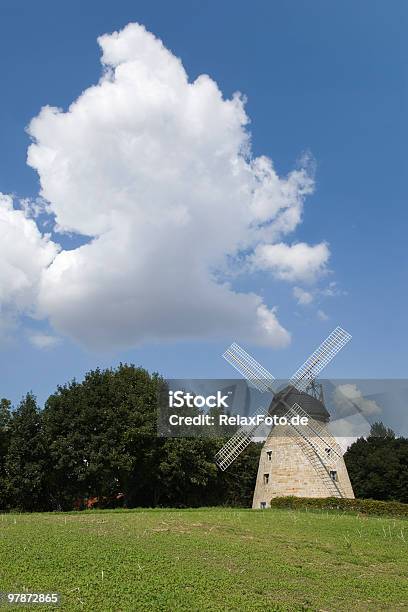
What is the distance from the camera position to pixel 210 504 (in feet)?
163

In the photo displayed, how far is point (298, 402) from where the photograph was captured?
122ft

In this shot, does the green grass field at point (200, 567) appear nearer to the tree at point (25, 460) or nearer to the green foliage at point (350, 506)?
the green foliage at point (350, 506)

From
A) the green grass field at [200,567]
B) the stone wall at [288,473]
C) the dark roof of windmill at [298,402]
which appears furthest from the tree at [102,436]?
the green grass field at [200,567]

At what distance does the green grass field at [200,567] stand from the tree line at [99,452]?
68.1 ft

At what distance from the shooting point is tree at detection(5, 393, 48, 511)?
135ft

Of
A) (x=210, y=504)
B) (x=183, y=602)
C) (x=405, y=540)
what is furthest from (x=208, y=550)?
(x=210, y=504)

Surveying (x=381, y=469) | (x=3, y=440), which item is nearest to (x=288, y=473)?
(x=3, y=440)

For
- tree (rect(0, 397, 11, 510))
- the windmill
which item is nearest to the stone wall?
the windmill

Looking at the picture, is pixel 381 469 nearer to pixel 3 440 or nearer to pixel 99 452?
pixel 99 452

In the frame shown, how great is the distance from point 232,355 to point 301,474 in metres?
9.65

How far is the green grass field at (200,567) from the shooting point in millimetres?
10914

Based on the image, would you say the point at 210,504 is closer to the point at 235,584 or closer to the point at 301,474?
the point at 301,474

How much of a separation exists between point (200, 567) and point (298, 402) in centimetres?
2470

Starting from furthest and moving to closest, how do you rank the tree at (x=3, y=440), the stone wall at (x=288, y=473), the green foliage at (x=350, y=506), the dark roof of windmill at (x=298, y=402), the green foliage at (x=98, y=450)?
1. the tree at (x=3, y=440)
2. the green foliage at (x=98, y=450)
3. the dark roof of windmill at (x=298, y=402)
4. the stone wall at (x=288, y=473)
5. the green foliage at (x=350, y=506)
